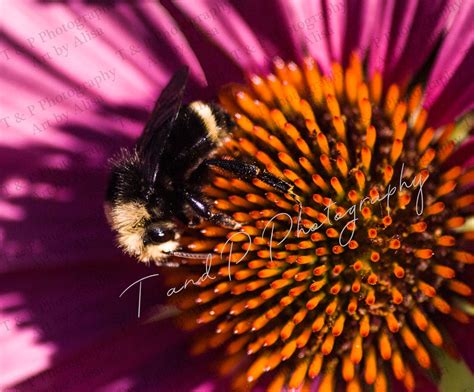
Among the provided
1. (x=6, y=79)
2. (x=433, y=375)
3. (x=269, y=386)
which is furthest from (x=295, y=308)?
(x=6, y=79)

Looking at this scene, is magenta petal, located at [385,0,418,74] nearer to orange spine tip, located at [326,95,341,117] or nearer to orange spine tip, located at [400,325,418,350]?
orange spine tip, located at [326,95,341,117]

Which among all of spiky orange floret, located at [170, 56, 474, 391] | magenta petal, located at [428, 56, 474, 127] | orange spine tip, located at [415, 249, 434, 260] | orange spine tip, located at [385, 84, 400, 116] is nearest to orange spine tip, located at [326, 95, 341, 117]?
spiky orange floret, located at [170, 56, 474, 391]

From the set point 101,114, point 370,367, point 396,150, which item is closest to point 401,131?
point 396,150

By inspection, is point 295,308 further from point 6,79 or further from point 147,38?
point 6,79

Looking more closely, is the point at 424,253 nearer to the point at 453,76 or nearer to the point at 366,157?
the point at 366,157

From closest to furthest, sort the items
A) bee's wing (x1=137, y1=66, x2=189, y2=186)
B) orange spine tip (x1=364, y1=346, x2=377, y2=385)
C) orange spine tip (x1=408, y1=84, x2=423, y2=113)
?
1. bee's wing (x1=137, y1=66, x2=189, y2=186)
2. orange spine tip (x1=364, y1=346, x2=377, y2=385)
3. orange spine tip (x1=408, y1=84, x2=423, y2=113)

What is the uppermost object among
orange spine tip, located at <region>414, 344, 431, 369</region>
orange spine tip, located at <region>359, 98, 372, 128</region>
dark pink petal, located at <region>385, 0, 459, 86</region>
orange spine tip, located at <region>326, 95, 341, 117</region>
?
dark pink petal, located at <region>385, 0, 459, 86</region>
